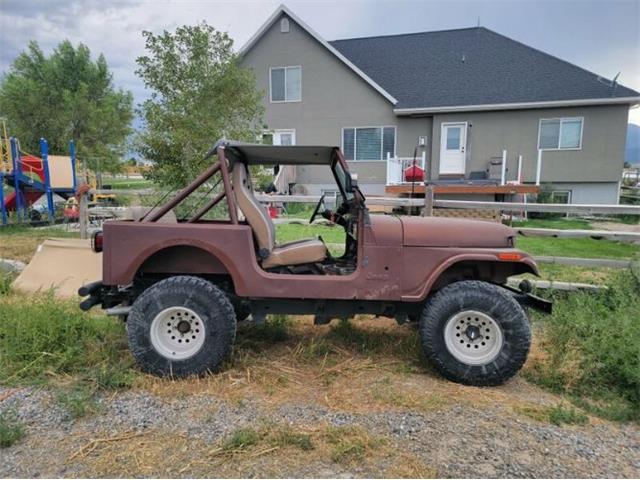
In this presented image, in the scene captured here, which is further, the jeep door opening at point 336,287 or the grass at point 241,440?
the jeep door opening at point 336,287

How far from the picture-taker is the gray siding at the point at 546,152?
14312 mm

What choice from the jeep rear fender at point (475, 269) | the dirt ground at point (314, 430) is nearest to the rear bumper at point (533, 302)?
the jeep rear fender at point (475, 269)

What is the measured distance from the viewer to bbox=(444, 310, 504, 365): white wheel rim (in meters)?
3.40

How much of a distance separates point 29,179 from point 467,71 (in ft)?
50.9

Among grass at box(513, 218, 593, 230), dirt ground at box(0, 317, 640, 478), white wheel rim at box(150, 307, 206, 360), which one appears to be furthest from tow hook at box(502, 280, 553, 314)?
grass at box(513, 218, 593, 230)

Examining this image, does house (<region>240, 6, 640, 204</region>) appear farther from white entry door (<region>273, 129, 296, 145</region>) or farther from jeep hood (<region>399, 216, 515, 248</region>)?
jeep hood (<region>399, 216, 515, 248</region>)

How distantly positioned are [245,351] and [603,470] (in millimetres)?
2782

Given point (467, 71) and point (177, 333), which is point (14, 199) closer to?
point (177, 333)

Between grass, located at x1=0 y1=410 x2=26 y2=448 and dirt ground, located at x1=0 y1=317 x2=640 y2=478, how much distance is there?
49mm

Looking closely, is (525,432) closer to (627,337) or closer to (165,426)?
(627,337)

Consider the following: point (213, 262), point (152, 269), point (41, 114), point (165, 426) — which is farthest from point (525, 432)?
point (41, 114)

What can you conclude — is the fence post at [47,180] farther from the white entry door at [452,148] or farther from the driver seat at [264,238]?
the white entry door at [452,148]

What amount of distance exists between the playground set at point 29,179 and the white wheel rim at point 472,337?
41.9 feet

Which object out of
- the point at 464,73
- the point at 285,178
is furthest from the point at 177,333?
the point at 464,73
